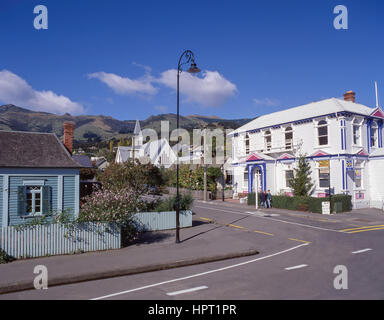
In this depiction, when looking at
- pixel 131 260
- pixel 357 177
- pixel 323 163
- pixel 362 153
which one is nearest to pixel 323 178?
pixel 323 163

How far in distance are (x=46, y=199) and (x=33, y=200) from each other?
65 centimetres

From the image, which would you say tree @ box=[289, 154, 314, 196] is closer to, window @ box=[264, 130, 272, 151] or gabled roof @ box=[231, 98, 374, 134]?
gabled roof @ box=[231, 98, 374, 134]

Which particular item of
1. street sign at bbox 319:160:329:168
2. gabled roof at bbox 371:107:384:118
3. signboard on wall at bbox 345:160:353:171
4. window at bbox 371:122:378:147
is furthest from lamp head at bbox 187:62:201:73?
window at bbox 371:122:378:147

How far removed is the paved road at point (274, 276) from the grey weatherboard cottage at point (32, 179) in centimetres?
796

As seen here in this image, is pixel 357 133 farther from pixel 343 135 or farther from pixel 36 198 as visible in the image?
pixel 36 198

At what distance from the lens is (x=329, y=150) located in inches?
1063

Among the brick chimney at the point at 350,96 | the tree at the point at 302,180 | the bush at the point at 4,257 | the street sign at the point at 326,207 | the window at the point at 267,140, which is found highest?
the brick chimney at the point at 350,96

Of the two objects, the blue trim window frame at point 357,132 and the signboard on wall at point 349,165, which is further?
the blue trim window frame at point 357,132

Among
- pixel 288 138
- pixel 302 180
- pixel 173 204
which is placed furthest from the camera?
pixel 288 138

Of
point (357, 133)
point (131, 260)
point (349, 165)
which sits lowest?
point (131, 260)

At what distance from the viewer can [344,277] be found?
8867 mm

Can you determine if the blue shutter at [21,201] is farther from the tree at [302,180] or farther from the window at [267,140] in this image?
the window at [267,140]

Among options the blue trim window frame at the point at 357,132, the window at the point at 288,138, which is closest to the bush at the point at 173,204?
the window at the point at 288,138

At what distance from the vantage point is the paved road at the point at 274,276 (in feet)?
25.4
